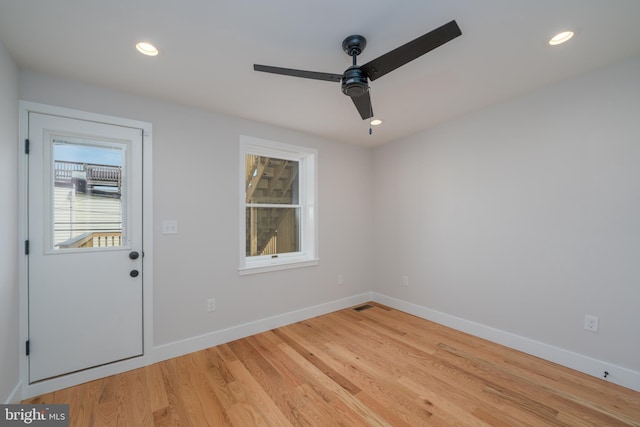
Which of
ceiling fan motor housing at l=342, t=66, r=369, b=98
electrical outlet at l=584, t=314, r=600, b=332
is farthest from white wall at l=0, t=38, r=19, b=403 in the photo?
electrical outlet at l=584, t=314, r=600, b=332

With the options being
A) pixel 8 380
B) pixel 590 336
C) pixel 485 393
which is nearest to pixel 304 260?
pixel 485 393

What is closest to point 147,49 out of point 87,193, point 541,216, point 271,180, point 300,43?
point 300,43

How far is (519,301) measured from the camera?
8.77ft

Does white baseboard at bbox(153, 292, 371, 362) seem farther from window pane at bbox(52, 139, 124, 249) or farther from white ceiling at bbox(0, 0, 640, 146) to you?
white ceiling at bbox(0, 0, 640, 146)

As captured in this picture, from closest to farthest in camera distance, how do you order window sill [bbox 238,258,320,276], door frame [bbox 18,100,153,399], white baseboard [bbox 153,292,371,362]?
door frame [bbox 18,100,153,399]
white baseboard [bbox 153,292,371,362]
window sill [bbox 238,258,320,276]

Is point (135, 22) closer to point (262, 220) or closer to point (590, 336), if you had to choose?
point (262, 220)

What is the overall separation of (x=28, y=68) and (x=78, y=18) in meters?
0.94

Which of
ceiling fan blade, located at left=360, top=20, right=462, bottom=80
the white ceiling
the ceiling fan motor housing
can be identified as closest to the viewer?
ceiling fan blade, located at left=360, top=20, right=462, bottom=80

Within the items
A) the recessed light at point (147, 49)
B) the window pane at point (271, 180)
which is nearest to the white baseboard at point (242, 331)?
the window pane at point (271, 180)

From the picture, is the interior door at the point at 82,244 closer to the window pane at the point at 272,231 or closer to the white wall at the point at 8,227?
the white wall at the point at 8,227

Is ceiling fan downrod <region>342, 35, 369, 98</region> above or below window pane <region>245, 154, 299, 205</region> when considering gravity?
above

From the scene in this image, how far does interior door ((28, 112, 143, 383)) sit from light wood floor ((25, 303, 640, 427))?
0.31 meters

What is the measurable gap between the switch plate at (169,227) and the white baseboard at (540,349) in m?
3.12

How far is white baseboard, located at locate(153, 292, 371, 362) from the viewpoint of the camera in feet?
8.45
